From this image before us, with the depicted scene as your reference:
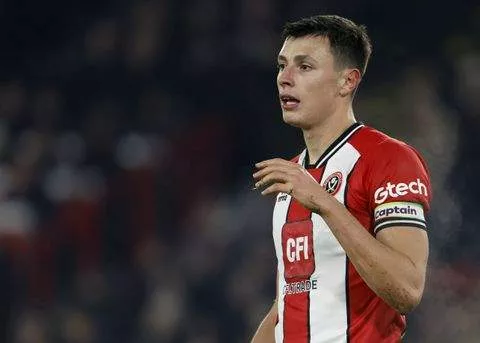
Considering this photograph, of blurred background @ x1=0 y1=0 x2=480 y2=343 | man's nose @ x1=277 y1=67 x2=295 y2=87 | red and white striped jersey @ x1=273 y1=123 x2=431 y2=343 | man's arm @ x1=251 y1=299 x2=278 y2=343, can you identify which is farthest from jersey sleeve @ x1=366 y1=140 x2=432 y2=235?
blurred background @ x1=0 y1=0 x2=480 y2=343

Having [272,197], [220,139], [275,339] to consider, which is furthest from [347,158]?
[220,139]

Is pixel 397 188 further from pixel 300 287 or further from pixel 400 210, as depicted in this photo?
pixel 300 287

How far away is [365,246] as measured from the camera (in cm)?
292

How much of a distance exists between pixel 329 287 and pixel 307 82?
2.16ft

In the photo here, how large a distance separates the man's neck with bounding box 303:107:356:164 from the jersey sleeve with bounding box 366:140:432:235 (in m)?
0.27

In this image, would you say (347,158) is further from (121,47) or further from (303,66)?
(121,47)

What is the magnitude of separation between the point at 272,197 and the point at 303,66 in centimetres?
401

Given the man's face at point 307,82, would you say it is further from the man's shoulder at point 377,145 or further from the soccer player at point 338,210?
the man's shoulder at point 377,145

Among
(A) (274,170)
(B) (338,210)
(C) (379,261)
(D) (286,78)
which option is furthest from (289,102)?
(C) (379,261)

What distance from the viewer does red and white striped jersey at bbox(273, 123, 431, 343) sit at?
310 centimetres

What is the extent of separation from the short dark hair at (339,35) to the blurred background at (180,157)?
3.62 meters

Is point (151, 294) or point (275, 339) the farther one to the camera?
point (151, 294)

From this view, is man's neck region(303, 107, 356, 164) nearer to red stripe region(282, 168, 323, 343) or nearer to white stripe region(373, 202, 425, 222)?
red stripe region(282, 168, 323, 343)

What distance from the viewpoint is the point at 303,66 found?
11.3ft
